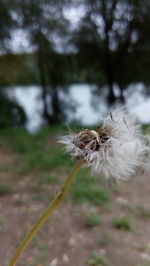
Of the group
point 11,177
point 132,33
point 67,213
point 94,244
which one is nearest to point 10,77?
point 132,33

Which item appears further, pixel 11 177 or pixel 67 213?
pixel 11 177

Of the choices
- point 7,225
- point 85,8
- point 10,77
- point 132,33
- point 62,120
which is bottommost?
point 7,225

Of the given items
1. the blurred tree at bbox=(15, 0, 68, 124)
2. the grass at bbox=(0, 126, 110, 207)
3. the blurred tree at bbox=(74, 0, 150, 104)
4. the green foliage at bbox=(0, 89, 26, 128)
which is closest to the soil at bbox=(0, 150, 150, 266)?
the grass at bbox=(0, 126, 110, 207)

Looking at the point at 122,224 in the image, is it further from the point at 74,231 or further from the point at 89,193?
the point at 89,193

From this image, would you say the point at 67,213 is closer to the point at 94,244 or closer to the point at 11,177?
the point at 94,244

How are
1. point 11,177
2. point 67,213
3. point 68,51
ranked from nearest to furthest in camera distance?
point 67,213
point 11,177
point 68,51

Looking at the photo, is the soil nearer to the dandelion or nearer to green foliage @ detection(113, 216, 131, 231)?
green foliage @ detection(113, 216, 131, 231)
